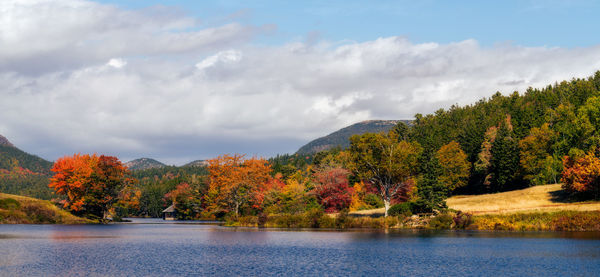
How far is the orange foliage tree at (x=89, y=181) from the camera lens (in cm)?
11312

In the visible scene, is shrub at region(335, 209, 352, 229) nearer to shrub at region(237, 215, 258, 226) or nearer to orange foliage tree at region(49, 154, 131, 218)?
shrub at region(237, 215, 258, 226)

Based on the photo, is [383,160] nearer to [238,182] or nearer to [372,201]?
[372,201]

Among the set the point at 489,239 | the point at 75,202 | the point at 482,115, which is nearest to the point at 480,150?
the point at 482,115

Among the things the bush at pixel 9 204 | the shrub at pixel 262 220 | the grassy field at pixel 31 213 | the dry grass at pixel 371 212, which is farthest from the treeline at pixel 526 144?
the bush at pixel 9 204

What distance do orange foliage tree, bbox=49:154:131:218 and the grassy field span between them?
116 inches

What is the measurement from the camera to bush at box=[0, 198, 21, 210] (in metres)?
104

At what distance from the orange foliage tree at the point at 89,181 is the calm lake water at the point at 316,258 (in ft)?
210

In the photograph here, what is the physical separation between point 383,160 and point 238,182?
35.1 metres

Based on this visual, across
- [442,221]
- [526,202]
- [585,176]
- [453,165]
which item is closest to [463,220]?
[442,221]

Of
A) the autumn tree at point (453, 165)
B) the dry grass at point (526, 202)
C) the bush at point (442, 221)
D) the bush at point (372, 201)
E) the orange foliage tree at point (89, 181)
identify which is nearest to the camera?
the bush at point (442, 221)

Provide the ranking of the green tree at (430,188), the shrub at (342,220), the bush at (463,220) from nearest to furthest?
1. the bush at (463,220)
2. the green tree at (430,188)
3. the shrub at (342,220)

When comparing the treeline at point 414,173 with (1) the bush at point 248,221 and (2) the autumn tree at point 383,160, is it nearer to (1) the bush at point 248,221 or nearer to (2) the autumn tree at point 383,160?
(2) the autumn tree at point 383,160

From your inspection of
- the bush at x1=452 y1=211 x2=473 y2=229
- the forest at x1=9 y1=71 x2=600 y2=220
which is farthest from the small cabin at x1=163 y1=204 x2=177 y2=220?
the bush at x1=452 y1=211 x2=473 y2=229

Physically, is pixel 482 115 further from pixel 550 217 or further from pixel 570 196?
pixel 550 217
